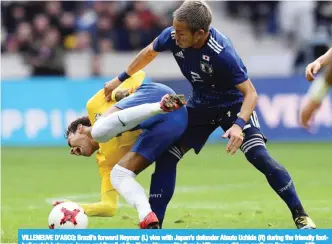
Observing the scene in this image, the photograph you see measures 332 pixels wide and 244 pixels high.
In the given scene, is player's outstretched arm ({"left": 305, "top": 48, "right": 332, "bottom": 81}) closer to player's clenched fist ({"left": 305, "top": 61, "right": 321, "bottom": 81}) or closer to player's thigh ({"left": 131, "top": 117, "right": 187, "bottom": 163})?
player's clenched fist ({"left": 305, "top": 61, "right": 321, "bottom": 81})

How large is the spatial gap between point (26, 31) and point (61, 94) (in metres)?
4.72

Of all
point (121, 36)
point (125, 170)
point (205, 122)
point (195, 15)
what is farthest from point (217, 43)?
point (121, 36)

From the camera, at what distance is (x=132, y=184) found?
8664mm

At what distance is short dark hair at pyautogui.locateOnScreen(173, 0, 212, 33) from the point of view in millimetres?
8375

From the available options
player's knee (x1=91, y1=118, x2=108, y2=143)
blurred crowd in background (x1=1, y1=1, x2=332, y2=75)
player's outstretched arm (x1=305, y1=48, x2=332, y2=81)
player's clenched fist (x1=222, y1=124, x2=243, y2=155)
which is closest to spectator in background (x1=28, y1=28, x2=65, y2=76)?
blurred crowd in background (x1=1, y1=1, x2=332, y2=75)

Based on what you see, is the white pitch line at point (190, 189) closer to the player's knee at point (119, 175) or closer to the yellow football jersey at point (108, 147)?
the yellow football jersey at point (108, 147)

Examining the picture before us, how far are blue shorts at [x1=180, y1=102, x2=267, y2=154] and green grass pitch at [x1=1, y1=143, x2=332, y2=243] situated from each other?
104cm

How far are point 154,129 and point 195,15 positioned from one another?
45.6 inches

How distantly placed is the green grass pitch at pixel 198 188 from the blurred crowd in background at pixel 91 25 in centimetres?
519

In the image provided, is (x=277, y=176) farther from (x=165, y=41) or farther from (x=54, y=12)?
(x=54, y=12)

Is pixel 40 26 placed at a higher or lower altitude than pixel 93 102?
higher

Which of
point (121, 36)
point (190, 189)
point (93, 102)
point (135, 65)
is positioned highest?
point (121, 36)

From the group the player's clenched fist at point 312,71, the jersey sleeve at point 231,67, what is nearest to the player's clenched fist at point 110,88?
the jersey sleeve at point 231,67

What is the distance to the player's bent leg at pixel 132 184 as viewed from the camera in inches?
333
